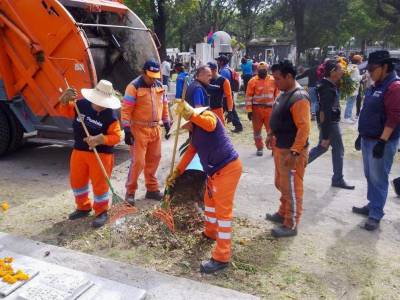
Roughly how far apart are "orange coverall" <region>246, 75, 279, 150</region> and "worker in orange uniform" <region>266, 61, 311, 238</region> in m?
2.88

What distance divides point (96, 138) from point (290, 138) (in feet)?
6.30

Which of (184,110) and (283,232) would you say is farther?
(283,232)

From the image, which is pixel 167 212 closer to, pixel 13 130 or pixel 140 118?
pixel 140 118

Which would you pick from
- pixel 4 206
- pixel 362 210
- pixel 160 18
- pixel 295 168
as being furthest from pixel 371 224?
pixel 160 18

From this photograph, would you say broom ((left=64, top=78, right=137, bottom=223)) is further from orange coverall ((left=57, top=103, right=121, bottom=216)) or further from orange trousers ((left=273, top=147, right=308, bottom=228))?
orange trousers ((left=273, top=147, right=308, bottom=228))

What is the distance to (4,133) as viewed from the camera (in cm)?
673

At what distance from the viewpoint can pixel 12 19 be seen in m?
6.12

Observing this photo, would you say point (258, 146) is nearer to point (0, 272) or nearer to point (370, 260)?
point (370, 260)

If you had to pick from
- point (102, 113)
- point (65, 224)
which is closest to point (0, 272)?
point (65, 224)

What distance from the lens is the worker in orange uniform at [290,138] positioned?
12.9 feet

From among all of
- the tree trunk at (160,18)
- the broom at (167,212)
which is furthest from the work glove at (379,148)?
the tree trunk at (160,18)

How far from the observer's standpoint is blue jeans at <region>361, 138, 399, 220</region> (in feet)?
14.2

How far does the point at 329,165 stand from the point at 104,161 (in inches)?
160

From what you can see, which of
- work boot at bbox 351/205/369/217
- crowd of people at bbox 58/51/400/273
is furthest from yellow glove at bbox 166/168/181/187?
work boot at bbox 351/205/369/217
